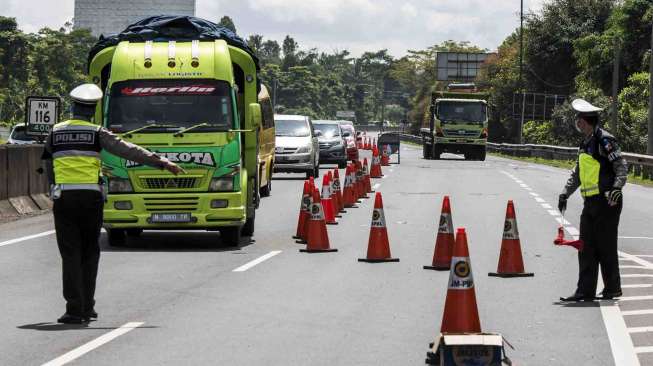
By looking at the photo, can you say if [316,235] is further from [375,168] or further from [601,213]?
[375,168]

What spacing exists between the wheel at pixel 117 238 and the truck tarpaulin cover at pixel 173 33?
2.83m


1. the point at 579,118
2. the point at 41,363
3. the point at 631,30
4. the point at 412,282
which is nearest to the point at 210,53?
the point at 412,282

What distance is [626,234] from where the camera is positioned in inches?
801

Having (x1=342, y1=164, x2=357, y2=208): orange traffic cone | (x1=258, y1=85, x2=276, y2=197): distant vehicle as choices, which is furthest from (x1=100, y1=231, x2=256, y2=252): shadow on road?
(x1=342, y1=164, x2=357, y2=208): orange traffic cone

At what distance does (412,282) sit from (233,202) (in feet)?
14.0

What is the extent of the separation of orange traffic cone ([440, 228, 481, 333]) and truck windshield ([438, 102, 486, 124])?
48.8 meters

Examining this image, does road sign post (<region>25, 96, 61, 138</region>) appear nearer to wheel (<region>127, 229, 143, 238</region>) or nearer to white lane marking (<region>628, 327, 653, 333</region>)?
wheel (<region>127, 229, 143, 238</region>)

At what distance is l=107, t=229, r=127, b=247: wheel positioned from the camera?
18.0 metres

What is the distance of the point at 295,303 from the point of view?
12.0 m

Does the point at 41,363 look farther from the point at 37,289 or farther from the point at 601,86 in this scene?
the point at 601,86

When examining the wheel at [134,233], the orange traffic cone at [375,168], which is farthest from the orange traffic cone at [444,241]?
the orange traffic cone at [375,168]

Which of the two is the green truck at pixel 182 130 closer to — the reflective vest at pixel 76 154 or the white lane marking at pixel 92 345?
the reflective vest at pixel 76 154

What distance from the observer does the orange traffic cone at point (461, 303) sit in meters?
9.34

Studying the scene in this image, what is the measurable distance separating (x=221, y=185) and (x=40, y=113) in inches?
437
